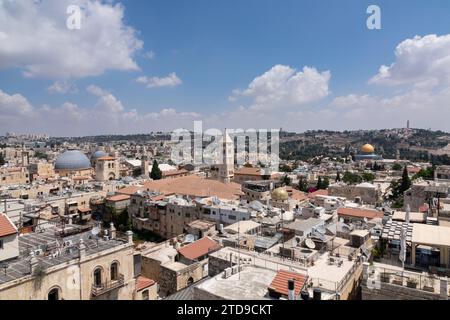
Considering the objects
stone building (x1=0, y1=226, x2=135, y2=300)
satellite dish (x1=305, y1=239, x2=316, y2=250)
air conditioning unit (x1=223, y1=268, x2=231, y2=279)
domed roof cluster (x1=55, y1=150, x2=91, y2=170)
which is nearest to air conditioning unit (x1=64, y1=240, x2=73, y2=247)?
stone building (x1=0, y1=226, x2=135, y2=300)

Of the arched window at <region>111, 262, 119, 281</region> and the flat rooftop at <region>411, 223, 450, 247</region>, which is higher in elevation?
the flat rooftop at <region>411, 223, 450, 247</region>

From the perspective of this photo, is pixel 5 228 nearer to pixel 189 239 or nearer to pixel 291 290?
pixel 291 290

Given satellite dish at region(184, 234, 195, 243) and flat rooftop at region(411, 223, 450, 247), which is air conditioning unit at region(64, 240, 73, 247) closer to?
satellite dish at region(184, 234, 195, 243)

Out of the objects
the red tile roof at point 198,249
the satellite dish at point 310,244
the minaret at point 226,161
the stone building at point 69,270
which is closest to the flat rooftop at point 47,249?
the stone building at point 69,270

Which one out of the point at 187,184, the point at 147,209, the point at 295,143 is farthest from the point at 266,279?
the point at 295,143

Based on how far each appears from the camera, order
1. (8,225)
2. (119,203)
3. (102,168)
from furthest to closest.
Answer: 1. (102,168)
2. (119,203)
3. (8,225)

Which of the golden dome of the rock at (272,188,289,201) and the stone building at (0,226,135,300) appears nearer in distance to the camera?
the stone building at (0,226,135,300)
